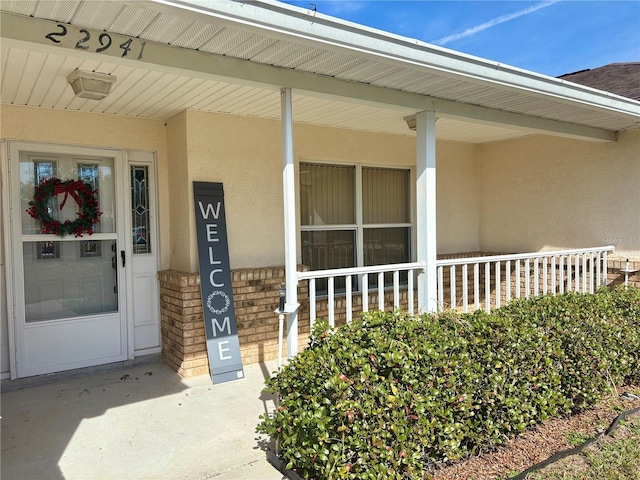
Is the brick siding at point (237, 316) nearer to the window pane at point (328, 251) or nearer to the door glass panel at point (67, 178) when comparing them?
the window pane at point (328, 251)

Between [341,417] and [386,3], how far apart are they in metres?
5.83

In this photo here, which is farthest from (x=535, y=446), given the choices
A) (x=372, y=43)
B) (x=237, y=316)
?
(x=237, y=316)

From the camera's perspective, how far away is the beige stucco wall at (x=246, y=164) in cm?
460

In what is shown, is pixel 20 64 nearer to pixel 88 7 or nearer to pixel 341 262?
pixel 88 7

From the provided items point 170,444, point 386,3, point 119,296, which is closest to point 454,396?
point 170,444

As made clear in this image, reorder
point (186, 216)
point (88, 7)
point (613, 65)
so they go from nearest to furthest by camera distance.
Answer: point (88, 7), point (186, 216), point (613, 65)

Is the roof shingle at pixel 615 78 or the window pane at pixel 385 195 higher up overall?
the roof shingle at pixel 615 78

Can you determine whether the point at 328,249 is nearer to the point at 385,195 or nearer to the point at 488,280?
the point at 385,195

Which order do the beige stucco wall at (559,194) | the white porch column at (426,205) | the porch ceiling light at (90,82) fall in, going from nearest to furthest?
the porch ceiling light at (90,82) < the white porch column at (426,205) < the beige stucco wall at (559,194)

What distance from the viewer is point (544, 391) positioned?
3166mm

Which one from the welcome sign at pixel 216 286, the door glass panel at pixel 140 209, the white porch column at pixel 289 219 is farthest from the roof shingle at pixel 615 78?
the door glass panel at pixel 140 209

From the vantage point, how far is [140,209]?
497 cm

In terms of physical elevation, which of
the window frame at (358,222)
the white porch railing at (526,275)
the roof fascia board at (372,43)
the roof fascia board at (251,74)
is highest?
the roof fascia board at (372,43)

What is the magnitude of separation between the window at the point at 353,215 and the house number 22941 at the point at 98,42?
2.94 m
